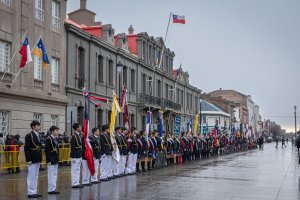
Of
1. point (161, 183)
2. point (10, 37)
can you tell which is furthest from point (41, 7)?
point (161, 183)

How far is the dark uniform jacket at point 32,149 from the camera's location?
42.6 feet

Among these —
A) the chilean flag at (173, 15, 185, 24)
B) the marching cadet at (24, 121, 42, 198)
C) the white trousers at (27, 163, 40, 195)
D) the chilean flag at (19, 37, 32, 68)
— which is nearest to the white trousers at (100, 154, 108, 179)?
the marching cadet at (24, 121, 42, 198)

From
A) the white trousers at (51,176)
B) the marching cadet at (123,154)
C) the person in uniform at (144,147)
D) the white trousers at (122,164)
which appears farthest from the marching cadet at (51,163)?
the person in uniform at (144,147)

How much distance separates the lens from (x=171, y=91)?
56.2 meters

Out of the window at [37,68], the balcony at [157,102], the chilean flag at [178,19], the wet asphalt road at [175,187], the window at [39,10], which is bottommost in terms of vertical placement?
the wet asphalt road at [175,187]

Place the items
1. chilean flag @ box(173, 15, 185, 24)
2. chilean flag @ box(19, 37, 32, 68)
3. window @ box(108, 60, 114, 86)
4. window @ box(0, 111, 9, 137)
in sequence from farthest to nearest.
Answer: window @ box(108, 60, 114, 86)
chilean flag @ box(173, 15, 185, 24)
window @ box(0, 111, 9, 137)
chilean flag @ box(19, 37, 32, 68)

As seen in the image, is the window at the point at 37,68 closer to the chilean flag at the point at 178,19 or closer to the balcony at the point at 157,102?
the chilean flag at the point at 178,19

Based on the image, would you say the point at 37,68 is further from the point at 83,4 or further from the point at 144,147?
the point at 83,4

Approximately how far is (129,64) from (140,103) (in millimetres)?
4235

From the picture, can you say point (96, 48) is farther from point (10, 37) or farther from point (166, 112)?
point (166, 112)

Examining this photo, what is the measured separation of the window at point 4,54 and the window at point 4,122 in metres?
2.14

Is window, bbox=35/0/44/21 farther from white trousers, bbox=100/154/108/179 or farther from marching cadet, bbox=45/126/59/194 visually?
marching cadet, bbox=45/126/59/194

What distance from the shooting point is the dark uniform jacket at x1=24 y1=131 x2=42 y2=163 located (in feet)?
42.6

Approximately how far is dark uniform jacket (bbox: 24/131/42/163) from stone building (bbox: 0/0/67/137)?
10021 millimetres
